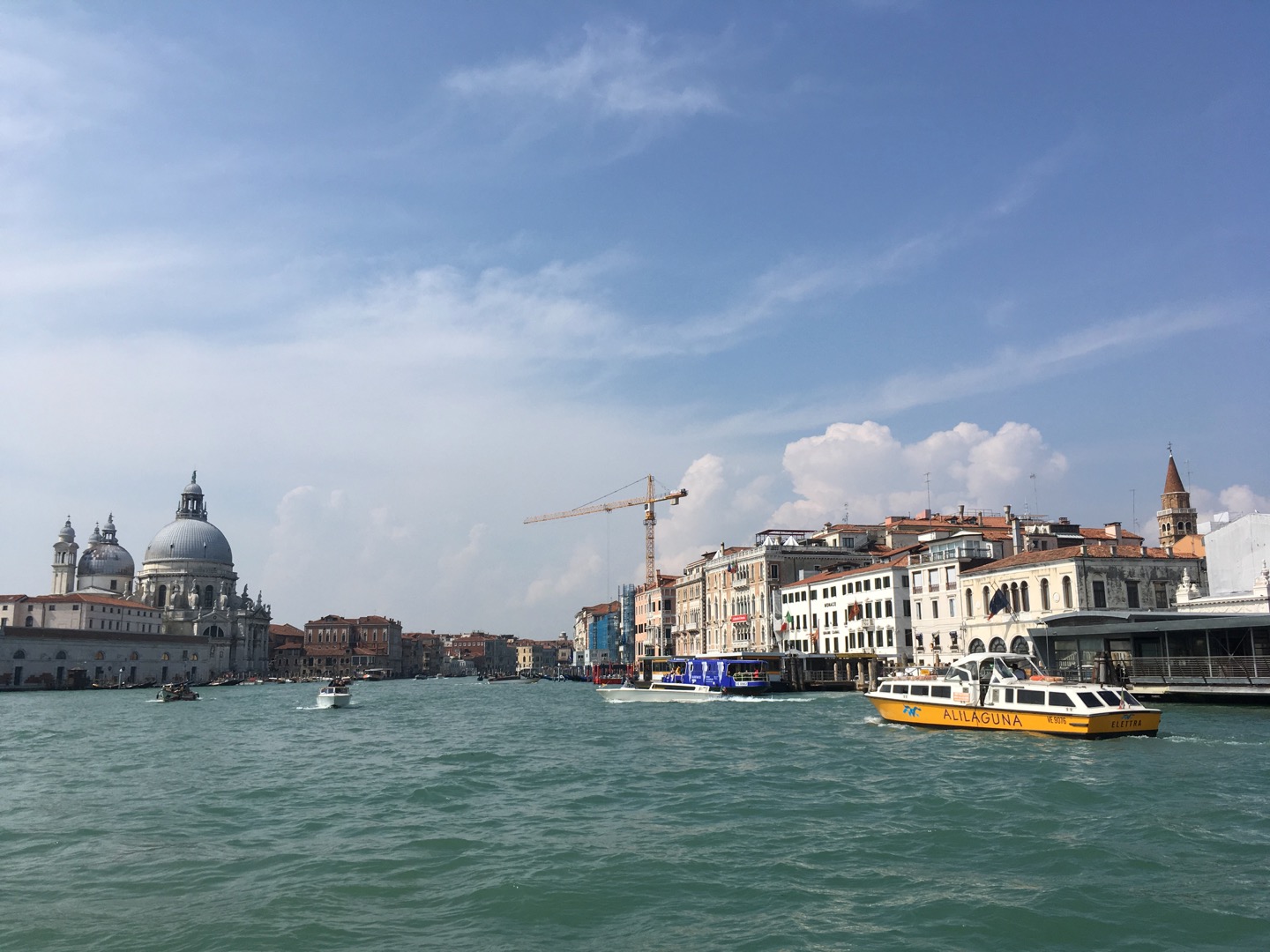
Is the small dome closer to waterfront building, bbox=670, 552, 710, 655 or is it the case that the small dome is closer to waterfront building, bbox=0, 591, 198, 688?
waterfront building, bbox=0, 591, 198, 688

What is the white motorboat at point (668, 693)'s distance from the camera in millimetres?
50031

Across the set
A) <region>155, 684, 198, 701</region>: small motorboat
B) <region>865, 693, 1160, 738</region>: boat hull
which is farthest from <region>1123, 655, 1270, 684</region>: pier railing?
<region>155, 684, 198, 701</region>: small motorboat

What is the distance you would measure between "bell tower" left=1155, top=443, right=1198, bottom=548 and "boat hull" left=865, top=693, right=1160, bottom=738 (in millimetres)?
58442

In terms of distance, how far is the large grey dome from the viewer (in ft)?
454

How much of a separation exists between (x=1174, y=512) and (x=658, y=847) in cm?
8032

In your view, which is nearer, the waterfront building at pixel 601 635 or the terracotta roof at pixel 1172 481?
the terracotta roof at pixel 1172 481

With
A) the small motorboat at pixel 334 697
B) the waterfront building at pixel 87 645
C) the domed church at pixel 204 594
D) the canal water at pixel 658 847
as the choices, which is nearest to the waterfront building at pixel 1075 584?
the canal water at pixel 658 847

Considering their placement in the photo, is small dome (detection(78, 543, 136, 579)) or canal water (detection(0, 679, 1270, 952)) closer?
canal water (detection(0, 679, 1270, 952))

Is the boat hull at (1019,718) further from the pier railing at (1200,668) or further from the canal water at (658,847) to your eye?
the pier railing at (1200,668)

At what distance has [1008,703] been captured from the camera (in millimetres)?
27859

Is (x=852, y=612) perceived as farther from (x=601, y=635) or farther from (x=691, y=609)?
(x=601, y=635)

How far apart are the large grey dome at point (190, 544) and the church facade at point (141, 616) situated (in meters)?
0.13

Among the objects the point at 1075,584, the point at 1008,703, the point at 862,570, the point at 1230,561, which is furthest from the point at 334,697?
the point at 1230,561

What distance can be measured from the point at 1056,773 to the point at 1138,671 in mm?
24380
